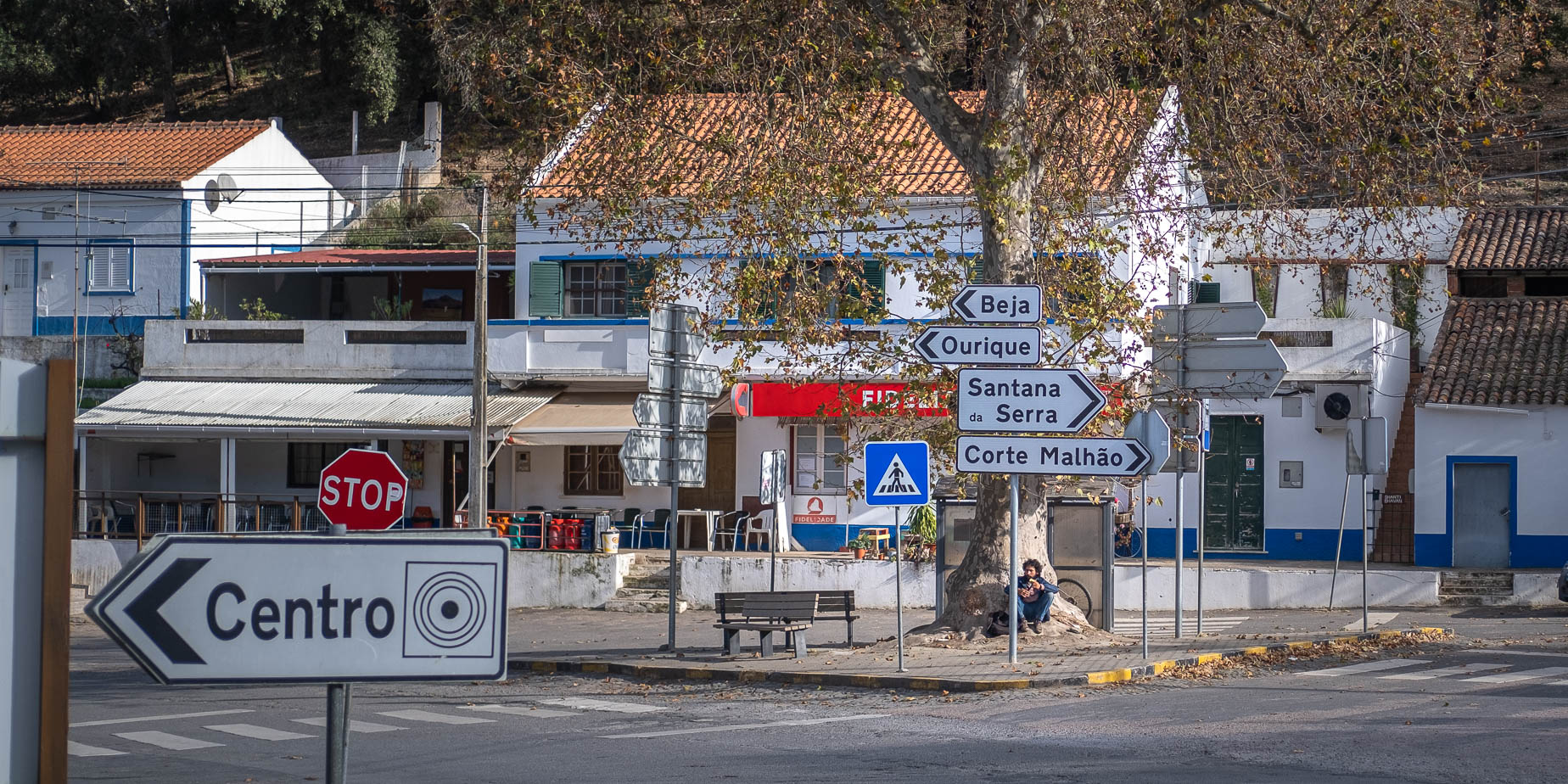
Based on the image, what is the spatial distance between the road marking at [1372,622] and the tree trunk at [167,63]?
46708mm

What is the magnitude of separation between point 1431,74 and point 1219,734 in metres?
8.06

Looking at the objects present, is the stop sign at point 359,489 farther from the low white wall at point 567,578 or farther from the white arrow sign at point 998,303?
the white arrow sign at point 998,303

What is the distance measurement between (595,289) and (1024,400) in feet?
54.3

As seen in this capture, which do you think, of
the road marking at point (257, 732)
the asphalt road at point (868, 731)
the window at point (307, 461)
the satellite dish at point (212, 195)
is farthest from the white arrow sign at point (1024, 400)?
the satellite dish at point (212, 195)

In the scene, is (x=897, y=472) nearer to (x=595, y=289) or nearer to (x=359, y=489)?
(x=359, y=489)

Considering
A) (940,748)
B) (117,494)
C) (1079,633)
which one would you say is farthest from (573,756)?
(117,494)

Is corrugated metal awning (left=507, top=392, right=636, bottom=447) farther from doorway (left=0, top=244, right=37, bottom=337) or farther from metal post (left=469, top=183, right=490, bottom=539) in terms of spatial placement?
doorway (left=0, top=244, right=37, bottom=337)

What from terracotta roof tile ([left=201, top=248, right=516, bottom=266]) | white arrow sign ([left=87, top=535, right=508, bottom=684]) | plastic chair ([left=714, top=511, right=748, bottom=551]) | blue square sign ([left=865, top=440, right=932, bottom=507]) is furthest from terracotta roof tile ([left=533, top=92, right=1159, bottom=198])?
terracotta roof tile ([left=201, top=248, right=516, bottom=266])

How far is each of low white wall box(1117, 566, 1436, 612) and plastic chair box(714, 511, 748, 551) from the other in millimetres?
7097

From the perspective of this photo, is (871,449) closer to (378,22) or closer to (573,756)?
(573,756)

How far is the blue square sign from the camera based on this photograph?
1475 centimetres

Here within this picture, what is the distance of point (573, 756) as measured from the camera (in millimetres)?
10086

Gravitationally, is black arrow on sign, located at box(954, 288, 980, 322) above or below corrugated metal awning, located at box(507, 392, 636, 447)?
above

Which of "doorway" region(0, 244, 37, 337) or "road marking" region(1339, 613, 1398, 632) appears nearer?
"road marking" region(1339, 613, 1398, 632)
